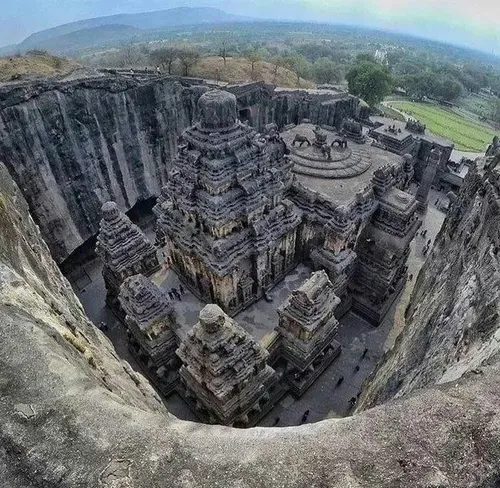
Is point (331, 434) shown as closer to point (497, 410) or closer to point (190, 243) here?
point (497, 410)

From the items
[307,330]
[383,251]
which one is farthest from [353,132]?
[307,330]

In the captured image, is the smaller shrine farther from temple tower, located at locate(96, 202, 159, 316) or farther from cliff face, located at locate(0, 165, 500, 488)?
cliff face, located at locate(0, 165, 500, 488)

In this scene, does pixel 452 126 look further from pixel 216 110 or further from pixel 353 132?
pixel 216 110

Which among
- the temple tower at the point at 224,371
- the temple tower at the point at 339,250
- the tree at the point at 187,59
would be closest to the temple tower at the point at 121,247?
the temple tower at the point at 224,371

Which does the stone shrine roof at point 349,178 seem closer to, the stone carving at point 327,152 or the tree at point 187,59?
the stone carving at point 327,152

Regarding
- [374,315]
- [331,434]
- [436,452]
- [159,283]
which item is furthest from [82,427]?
[374,315]
